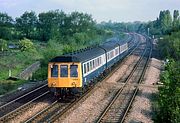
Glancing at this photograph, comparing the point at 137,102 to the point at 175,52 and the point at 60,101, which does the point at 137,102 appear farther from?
the point at 175,52

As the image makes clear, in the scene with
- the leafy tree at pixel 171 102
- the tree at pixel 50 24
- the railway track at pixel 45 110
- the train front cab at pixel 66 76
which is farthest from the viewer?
the tree at pixel 50 24

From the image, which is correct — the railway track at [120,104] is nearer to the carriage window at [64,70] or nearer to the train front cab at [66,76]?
the train front cab at [66,76]

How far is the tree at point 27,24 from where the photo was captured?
355 feet

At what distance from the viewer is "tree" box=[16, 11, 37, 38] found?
355 ft

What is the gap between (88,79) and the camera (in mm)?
26344

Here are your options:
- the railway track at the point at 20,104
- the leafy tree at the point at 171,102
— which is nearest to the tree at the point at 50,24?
the railway track at the point at 20,104

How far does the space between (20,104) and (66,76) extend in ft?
10.5

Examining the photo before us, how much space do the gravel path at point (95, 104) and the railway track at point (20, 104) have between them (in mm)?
2827

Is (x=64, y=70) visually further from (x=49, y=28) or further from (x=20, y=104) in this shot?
(x=49, y=28)

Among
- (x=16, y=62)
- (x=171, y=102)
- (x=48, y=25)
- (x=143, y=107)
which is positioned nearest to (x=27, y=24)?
(x=48, y=25)

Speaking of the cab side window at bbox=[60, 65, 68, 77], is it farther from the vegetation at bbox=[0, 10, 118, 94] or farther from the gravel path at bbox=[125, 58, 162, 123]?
the vegetation at bbox=[0, 10, 118, 94]

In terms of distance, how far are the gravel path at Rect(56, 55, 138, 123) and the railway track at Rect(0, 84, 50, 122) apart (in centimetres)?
283

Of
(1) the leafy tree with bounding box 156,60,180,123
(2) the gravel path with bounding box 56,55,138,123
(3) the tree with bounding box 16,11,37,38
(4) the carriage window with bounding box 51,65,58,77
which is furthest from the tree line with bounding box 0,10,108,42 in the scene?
(1) the leafy tree with bounding box 156,60,180,123

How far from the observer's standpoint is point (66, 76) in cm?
2380
